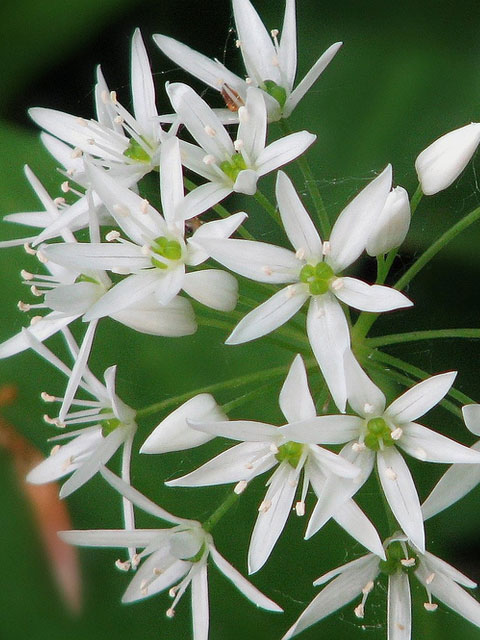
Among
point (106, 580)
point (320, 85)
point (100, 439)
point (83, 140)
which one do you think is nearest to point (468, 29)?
point (320, 85)

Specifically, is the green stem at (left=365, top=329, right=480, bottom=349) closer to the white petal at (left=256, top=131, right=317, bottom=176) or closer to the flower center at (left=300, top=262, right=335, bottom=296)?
the flower center at (left=300, top=262, right=335, bottom=296)

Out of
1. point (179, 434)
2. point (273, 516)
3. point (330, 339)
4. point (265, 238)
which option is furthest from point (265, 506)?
point (265, 238)

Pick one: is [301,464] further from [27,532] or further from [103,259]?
[27,532]

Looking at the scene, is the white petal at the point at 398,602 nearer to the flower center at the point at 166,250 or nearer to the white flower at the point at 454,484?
the white flower at the point at 454,484

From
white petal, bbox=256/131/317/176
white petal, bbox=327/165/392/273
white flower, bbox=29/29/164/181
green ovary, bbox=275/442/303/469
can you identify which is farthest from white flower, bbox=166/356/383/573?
white flower, bbox=29/29/164/181

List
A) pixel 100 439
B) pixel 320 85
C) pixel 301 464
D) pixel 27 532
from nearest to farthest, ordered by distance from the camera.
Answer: pixel 301 464, pixel 100 439, pixel 27 532, pixel 320 85

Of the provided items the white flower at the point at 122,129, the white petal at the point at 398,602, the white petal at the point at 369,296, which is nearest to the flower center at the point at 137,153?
the white flower at the point at 122,129
